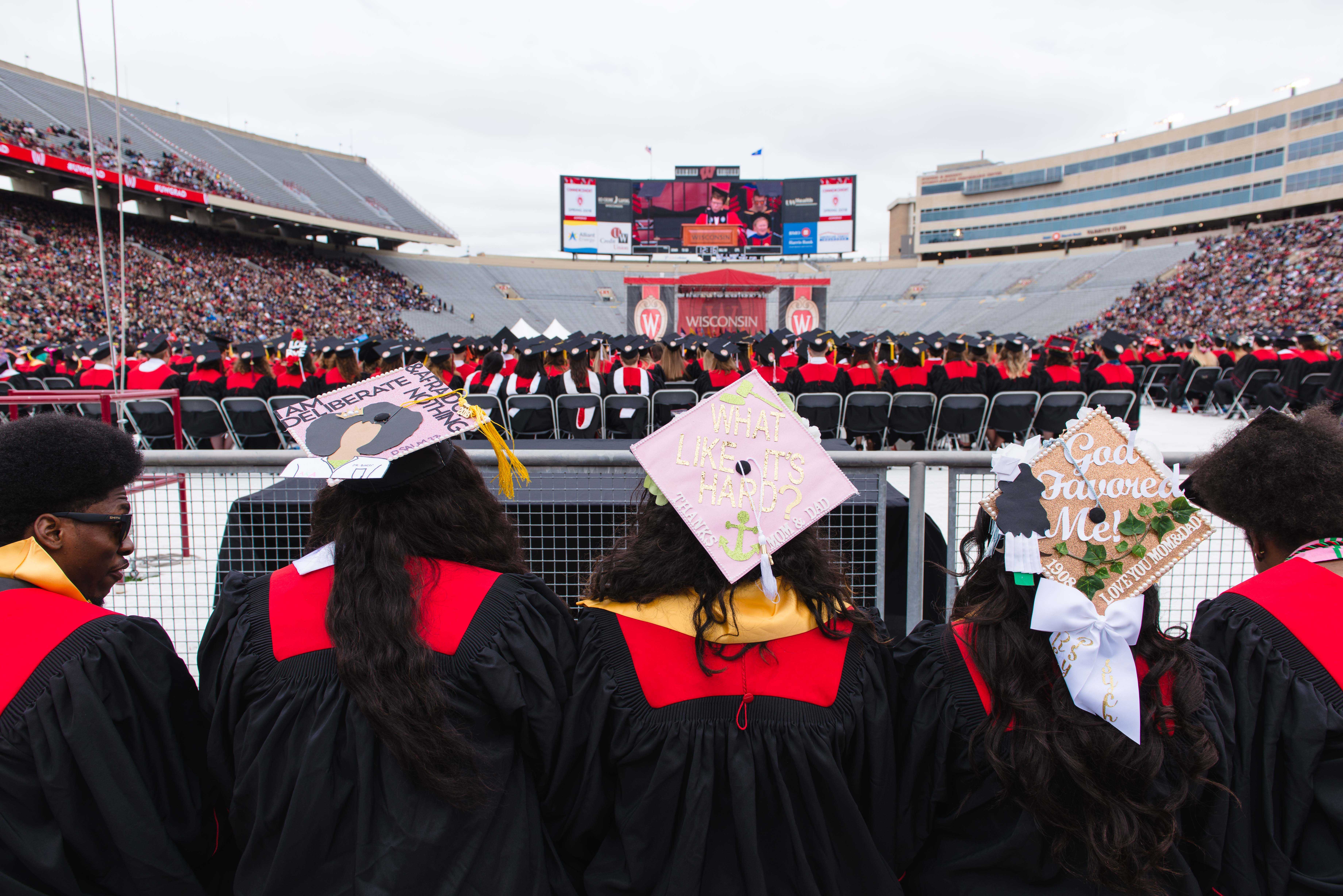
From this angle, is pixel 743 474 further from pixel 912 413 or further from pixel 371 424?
pixel 912 413

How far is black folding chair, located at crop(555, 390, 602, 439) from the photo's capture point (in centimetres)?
637

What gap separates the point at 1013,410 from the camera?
699cm

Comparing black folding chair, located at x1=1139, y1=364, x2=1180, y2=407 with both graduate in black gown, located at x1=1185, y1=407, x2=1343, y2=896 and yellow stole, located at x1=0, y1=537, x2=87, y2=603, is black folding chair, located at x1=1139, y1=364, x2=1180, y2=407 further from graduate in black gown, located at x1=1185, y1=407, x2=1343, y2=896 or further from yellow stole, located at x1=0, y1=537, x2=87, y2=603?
yellow stole, located at x1=0, y1=537, x2=87, y2=603

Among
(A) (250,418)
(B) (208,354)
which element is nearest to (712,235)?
(B) (208,354)

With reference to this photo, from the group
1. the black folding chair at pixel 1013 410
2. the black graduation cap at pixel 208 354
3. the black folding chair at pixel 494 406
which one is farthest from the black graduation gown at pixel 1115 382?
the black graduation cap at pixel 208 354

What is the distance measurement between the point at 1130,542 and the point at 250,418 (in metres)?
7.09

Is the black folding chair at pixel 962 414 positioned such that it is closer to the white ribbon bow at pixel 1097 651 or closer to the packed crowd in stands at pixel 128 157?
the white ribbon bow at pixel 1097 651

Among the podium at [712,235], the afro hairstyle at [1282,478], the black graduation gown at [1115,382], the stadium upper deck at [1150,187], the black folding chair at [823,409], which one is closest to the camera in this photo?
the afro hairstyle at [1282,478]

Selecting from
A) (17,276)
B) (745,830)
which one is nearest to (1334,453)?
(745,830)

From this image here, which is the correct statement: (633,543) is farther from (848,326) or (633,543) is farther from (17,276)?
(848,326)

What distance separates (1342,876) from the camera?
1273 mm

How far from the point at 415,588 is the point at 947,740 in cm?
100

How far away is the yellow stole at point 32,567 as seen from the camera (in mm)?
1292

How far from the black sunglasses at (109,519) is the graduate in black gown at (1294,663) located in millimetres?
2196
